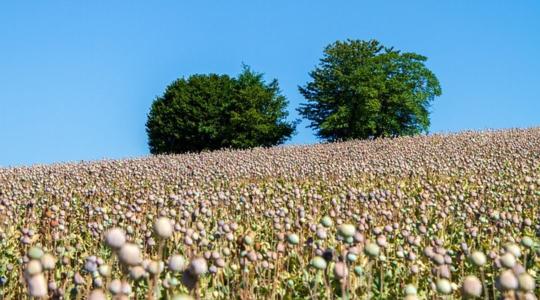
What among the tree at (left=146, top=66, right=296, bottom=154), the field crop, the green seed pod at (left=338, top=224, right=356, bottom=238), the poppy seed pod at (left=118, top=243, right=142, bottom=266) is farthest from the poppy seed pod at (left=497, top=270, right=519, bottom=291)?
the tree at (left=146, top=66, right=296, bottom=154)

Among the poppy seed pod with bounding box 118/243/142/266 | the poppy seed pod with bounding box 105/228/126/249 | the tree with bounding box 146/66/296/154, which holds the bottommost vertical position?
the poppy seed pod with bounding box 118/243/142/266

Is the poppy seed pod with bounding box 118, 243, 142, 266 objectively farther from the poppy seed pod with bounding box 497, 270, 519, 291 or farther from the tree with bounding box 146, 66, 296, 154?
the tree with bounding box 146, 66, 296, 154

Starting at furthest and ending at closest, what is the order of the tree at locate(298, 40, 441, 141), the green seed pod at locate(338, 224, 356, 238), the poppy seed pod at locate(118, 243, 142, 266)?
the tree at locate(298, 40, 441, 141) → the green seed pod at locate(338, 224, 356, 238) → the poppy seed pod at locate(118, 243, 142, 266)

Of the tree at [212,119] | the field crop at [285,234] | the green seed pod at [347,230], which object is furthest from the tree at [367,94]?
the green seed pod at [347,230]

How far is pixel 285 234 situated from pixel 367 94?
43.6 metres

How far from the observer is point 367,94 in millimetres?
48438

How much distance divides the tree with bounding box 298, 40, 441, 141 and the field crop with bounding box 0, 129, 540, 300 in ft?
107

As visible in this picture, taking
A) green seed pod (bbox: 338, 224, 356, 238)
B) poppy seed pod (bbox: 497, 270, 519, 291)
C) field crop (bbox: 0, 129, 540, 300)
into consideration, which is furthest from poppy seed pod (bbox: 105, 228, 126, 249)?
poppy seed pod (bbox: 497, 270, 519, 291)

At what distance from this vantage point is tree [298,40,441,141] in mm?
49062

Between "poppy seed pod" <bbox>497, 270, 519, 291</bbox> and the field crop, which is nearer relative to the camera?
"poppy seed pod" <bbox>497, 270, 519, 291</bbox>

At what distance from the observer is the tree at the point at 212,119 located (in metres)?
49.3

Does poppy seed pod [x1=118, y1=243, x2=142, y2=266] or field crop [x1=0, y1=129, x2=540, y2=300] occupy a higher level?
field crop [x1=0, y1=129, x2=540, y2=300]

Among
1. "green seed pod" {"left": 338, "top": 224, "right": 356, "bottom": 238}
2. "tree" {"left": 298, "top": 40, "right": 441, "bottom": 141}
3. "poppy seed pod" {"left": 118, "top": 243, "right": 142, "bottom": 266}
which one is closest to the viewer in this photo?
"poppy seed pod" {"left": 118, "top": 243, "right": 142, "bottom": 266}

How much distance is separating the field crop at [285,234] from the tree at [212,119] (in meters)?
33.0
